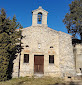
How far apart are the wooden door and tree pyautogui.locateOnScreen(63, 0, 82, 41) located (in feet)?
26.0

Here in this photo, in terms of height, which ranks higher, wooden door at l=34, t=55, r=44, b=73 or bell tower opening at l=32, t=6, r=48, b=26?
bell tower opening at l=32, t=6, r=48, b=26

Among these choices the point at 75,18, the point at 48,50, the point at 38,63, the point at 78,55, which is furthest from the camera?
the point at 75,18

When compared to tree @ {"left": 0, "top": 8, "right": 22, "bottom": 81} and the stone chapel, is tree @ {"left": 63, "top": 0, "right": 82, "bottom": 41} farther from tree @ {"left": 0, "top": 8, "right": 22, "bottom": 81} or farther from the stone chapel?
tree @ {"left": 0, "top": 8, "right": 22, "bottom": 81}

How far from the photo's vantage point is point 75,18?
57.1 feet

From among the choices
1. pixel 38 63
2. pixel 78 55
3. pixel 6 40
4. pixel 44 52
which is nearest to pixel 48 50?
pixel 44 52

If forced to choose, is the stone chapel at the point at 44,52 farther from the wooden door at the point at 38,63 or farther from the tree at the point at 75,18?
the tree at the point at 75,18

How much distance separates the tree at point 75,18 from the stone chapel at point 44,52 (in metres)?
4.92

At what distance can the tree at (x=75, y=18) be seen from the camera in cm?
1678

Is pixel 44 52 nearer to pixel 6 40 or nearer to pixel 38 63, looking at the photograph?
pixel 38 63

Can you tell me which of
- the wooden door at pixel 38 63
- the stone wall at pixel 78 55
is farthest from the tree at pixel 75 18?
the wooden door at pixel 38 63

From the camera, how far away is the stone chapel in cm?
1245

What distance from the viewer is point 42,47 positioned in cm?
1299

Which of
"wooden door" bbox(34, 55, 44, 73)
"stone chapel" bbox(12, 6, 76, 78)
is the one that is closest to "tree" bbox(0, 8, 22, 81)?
"stone chapel" bbox(12, 6, 76, 78)

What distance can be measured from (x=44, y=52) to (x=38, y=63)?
1.47 meters
